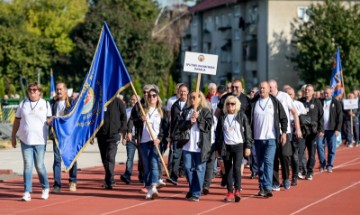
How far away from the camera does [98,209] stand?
14.2m

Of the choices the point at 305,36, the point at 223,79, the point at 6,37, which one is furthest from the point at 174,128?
the point at 6,37

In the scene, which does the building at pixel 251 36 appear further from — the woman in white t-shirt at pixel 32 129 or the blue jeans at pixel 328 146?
the woman in white t-shirt at pixel 32 129

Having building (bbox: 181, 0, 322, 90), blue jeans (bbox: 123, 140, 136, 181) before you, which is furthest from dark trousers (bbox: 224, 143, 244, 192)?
building (bbox: 181, 0, 322, 90)

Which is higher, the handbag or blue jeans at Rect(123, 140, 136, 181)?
the handbag

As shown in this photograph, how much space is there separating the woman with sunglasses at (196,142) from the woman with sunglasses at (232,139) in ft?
0.77

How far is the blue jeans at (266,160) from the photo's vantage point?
611 inches

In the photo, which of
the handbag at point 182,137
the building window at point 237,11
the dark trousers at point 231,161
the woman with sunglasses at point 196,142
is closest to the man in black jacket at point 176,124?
the handbag at point 182,137

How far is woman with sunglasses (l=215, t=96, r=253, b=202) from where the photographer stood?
15.0m

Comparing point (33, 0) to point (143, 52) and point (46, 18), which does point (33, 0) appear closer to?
point (46, 18)

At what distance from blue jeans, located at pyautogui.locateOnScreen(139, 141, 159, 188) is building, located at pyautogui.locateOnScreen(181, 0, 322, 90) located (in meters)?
49.7

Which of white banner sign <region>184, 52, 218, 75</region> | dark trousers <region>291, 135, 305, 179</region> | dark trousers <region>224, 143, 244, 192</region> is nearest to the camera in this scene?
dark trousers <region>224, 143, 244, 192</region>

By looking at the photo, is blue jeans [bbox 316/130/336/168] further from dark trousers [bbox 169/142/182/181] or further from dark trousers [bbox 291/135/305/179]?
dark trousers [bbox 169/142/182/181]

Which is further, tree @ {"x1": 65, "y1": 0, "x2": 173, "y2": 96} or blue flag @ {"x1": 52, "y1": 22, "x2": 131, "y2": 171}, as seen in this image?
tree @ {"x1": 65, "y1": 0, "x2": 173, "y2": 96}

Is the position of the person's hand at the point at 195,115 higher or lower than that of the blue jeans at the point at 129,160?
higher
